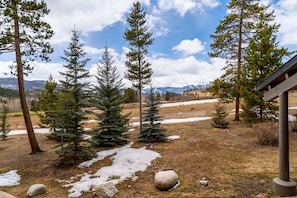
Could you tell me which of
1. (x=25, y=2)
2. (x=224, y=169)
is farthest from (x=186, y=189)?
(x=25, y=2)

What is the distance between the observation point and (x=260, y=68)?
38.8ft

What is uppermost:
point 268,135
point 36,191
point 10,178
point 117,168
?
point 268,135

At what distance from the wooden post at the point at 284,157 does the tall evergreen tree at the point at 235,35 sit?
10241 mm

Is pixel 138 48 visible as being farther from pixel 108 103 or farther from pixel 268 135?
pixel 268 135

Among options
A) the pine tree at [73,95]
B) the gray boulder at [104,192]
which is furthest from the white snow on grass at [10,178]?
the gray boulder at [104,192]

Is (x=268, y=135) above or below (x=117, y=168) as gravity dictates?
above

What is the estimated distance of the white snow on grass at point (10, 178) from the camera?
7.36m

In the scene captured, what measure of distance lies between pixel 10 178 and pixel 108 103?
18.0 ft

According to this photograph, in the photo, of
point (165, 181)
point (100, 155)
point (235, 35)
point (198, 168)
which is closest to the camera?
point (165, 181)

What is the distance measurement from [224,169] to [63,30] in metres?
11.1

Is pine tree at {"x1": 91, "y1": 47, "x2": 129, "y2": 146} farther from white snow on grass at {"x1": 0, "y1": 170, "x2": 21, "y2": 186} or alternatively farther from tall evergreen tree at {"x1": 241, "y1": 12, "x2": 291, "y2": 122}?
tall evergreen tree at {"x1": 241, "y1": 12, "x2": 291, "y2": 122}

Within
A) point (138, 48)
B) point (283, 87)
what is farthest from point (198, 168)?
point (138, 48)

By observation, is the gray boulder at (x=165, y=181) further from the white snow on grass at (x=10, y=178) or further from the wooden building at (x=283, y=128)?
the white snow on grass at (x=10, y=178)

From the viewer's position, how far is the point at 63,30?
11820mm
